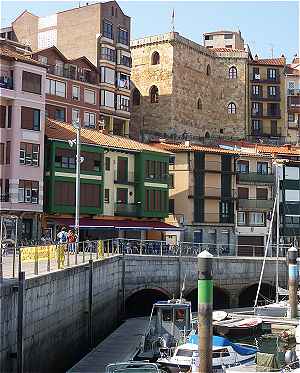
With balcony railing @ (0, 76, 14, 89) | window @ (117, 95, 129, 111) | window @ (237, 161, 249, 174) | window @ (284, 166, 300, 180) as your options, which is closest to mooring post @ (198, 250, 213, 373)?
balcony railing @ (0, 76, 14, 89)

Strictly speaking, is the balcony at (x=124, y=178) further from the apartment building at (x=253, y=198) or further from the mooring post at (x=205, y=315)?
the mooring post at (x=205, y=315)

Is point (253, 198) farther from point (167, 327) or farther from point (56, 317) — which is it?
point (56, 317)

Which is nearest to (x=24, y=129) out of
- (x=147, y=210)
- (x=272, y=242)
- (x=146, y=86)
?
(x=147, y=210)

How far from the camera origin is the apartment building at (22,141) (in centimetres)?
5172

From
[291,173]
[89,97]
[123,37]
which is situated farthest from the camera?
[123,37]

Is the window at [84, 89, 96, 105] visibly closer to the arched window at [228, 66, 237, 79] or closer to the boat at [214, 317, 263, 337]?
the arched window at [228, 66, 237, 79]

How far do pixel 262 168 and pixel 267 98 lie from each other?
31410 mm

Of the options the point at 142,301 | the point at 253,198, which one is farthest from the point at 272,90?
the point at 142,301

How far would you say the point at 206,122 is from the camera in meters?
98.9

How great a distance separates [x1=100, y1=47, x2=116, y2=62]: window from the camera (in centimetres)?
7788

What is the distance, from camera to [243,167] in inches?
2884

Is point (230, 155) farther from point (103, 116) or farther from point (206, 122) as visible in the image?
point (206, 122)

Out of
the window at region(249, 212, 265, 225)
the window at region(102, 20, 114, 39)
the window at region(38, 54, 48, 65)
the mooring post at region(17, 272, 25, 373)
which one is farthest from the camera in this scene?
the window at region(102, 20, 114, 39)

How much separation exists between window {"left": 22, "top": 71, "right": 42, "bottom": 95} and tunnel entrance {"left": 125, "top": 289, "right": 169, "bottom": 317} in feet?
59.8
